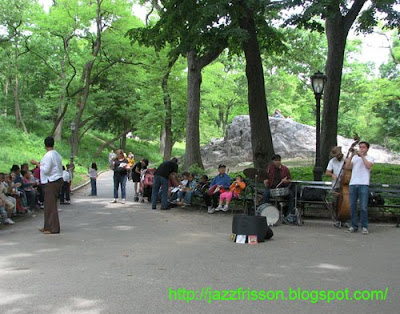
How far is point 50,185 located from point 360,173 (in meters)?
6.30

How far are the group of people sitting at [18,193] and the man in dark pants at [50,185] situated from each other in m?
1.40

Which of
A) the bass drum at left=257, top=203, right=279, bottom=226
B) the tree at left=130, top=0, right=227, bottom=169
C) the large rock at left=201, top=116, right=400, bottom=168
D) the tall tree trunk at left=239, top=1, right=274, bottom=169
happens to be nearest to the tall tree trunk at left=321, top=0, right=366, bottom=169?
the tall tree trunk at left=239, top=1, right=274, bottom=169

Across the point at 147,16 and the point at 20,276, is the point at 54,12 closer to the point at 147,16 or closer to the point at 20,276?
the point at 147,16

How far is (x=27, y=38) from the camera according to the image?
33406 millimetres

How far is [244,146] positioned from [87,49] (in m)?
13.9

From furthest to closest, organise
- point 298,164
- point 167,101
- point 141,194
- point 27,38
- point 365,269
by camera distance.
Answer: point 167,101 → point 27,38 → point 298,164 → point 141,194 → point 365,269

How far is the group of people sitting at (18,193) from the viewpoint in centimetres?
1053

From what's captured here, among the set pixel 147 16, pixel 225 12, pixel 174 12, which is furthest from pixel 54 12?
pixel 225 12

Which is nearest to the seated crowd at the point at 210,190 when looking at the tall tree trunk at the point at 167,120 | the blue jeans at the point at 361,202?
the blue jeans at the point at 361,202

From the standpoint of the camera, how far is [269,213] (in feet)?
33.2

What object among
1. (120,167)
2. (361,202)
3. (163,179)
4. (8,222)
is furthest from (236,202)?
(8,222)

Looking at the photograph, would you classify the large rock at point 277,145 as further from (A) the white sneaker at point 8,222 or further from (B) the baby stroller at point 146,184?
(A) the white sneaker at point 8,222

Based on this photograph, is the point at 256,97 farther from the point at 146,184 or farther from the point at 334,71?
the point at 146,184

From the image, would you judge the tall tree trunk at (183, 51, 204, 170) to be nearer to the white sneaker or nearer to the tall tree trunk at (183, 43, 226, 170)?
the tall tree trunk at (183, 43, 226, 170)
